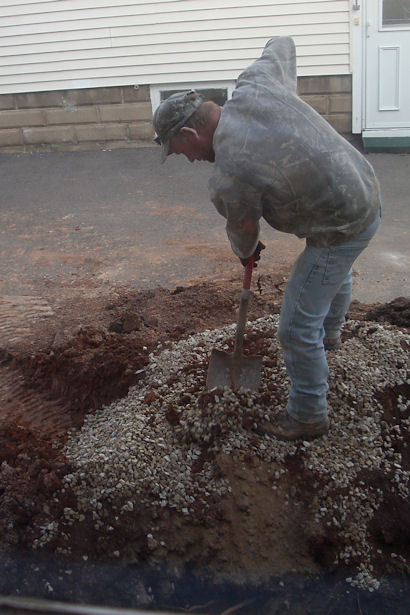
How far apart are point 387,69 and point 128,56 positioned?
3.72 metres

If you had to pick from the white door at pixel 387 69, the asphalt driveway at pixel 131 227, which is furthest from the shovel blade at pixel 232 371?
the white door at pixel 387 69

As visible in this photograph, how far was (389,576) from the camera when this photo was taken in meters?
2.82

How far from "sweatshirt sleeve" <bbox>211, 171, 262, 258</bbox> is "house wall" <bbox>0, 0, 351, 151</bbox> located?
22.4 ft

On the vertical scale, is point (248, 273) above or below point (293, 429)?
above

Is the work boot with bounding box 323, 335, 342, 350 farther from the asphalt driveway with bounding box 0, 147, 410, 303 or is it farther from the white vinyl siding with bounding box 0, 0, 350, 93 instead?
the white vinyl siding with bounding box 0, 0, 350, 93

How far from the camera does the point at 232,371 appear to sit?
349 centimetres

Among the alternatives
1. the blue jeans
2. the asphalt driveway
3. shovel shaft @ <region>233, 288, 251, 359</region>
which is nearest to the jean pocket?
the blue jeans

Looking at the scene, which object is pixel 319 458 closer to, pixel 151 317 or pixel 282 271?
pixel 151 317

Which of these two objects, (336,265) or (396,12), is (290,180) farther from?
(396,12)

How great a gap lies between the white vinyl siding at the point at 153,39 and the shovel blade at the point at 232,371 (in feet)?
21.5

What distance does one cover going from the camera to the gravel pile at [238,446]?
299 cm

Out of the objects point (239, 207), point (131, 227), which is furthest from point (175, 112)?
point (131, 227)

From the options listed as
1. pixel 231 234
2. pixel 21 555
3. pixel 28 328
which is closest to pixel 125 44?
pixel 28 328

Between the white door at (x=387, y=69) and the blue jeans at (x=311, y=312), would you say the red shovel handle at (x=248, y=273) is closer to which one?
the blue jeans at (x=311, y=312)
